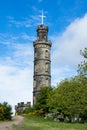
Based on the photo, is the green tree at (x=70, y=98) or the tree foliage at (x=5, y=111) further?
the green tree at (x=70, y=98)

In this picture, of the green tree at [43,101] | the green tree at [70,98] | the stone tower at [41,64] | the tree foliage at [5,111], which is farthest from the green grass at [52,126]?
the stone tower at [41,64]

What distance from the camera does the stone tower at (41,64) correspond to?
388ft

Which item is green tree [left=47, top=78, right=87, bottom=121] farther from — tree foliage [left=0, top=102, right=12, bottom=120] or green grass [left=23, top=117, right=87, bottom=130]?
green grass [left=23, top=117, right=87, bottom=130]

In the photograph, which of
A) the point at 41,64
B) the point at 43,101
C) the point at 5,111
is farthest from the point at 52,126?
the point at 41,64

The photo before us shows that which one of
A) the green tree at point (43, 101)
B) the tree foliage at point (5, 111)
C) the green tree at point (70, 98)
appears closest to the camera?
the tree foliage at point (5, 111)

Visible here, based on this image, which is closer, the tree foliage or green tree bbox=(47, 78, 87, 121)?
the tree foliage

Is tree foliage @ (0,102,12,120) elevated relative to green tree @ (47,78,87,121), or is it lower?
lower

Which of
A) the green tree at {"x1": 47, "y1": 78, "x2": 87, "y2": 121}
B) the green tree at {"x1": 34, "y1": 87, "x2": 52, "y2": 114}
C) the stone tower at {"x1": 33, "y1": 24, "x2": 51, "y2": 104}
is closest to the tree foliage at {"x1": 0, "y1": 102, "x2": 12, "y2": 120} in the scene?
the green tree at {"x1": 47, "y1": 78, "x2": 87, "y2": 121}

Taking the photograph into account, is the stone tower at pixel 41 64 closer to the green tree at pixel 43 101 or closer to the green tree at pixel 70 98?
the green tree at pixel 43 101

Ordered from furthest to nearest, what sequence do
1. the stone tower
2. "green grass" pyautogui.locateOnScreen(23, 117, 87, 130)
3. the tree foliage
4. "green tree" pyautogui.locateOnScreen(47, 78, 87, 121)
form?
the stone tower → "green tree" pyautogui.locateOnScreen(47, 78, 87, 121) → the tree foliage → "green grass" pyautogui.locateOnScreen(23, 117, 87, 130)

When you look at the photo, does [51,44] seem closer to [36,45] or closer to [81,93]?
[36,45]

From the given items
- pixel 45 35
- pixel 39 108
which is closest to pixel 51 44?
pixel 45 35

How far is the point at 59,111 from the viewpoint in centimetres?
8625

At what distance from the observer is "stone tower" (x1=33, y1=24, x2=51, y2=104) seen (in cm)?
11833
